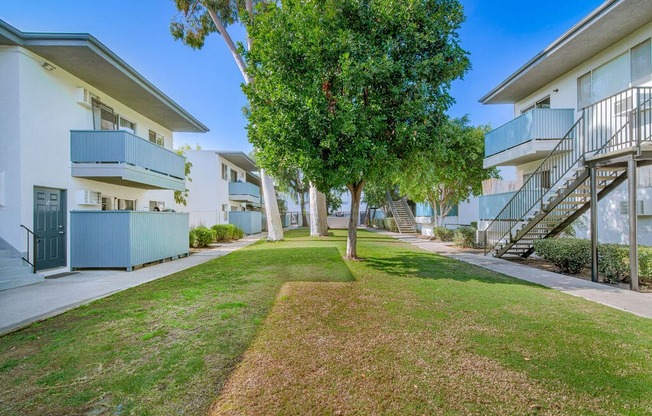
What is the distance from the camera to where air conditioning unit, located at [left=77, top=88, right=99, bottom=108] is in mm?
11258

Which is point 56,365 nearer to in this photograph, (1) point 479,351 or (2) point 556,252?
(1) point 479,351

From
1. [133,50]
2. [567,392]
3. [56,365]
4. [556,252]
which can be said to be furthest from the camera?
[133,50]

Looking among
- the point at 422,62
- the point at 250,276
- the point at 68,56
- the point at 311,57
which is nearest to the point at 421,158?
the point at 422,62

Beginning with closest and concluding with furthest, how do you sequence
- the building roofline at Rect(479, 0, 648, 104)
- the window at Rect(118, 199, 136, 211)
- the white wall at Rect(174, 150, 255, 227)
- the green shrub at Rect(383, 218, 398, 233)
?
the building roofline at Rect(479, 0, 648, 104), the window at Rect(118, 199, 136, 211), the white wall at Rect(174, 150, 255, 227), the green shrub at Rect(383, 218, 398, 233)

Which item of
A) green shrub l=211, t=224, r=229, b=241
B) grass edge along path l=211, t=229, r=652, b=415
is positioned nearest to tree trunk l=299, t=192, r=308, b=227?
green shrub l=211, t=224, r=229, b=241

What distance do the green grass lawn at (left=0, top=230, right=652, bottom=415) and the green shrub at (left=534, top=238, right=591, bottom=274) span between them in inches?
128

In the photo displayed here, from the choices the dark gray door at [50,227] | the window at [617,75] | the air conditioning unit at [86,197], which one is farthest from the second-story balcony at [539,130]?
the dark gray door at [50,227]

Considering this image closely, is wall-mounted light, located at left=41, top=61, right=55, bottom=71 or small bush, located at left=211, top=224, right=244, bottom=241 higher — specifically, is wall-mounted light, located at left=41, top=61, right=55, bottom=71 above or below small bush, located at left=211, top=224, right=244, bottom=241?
above

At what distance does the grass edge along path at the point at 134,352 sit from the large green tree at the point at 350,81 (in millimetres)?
3956

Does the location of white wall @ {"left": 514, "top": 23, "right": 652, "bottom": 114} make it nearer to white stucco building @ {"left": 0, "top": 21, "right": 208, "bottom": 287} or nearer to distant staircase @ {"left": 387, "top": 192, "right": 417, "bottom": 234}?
white stucco building @ {"left": 0, "top": 21, "right": 208, "bottom": 287}

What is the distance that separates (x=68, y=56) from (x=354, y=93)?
27.2 feet

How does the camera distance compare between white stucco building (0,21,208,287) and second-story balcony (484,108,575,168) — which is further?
second-story balcony (484,108,575,168)

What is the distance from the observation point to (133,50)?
1434cm

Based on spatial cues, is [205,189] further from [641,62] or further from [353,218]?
[641,62]
